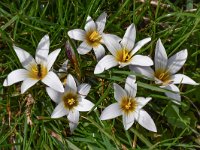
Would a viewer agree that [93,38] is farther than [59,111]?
Yes

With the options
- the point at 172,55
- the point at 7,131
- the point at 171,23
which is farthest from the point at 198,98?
the point at 7,131

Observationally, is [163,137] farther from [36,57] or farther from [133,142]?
[36,57]

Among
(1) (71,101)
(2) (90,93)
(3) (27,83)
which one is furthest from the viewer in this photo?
(2) (90,93)

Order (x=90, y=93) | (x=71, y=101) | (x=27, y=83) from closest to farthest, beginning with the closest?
1. (x=27, y=83)
2. (x=71, y=101)
3. (x=90, y=93)

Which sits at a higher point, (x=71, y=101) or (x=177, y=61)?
(x=177, y=61)

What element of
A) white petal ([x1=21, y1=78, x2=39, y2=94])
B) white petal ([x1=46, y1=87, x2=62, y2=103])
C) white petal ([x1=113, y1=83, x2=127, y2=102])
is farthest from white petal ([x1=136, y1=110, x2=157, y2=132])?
white petal ([x1=21, y1=78, x2=39, y2=94])

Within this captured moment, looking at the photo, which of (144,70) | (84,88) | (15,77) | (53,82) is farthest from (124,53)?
(15,77)

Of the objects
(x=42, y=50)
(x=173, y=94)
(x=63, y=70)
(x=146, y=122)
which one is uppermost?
(x=42, y=50)

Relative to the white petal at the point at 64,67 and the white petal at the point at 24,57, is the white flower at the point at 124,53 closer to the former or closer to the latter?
the white petal at the point at 64,67

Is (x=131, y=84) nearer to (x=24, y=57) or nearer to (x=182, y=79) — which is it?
(x=182, y=79)
